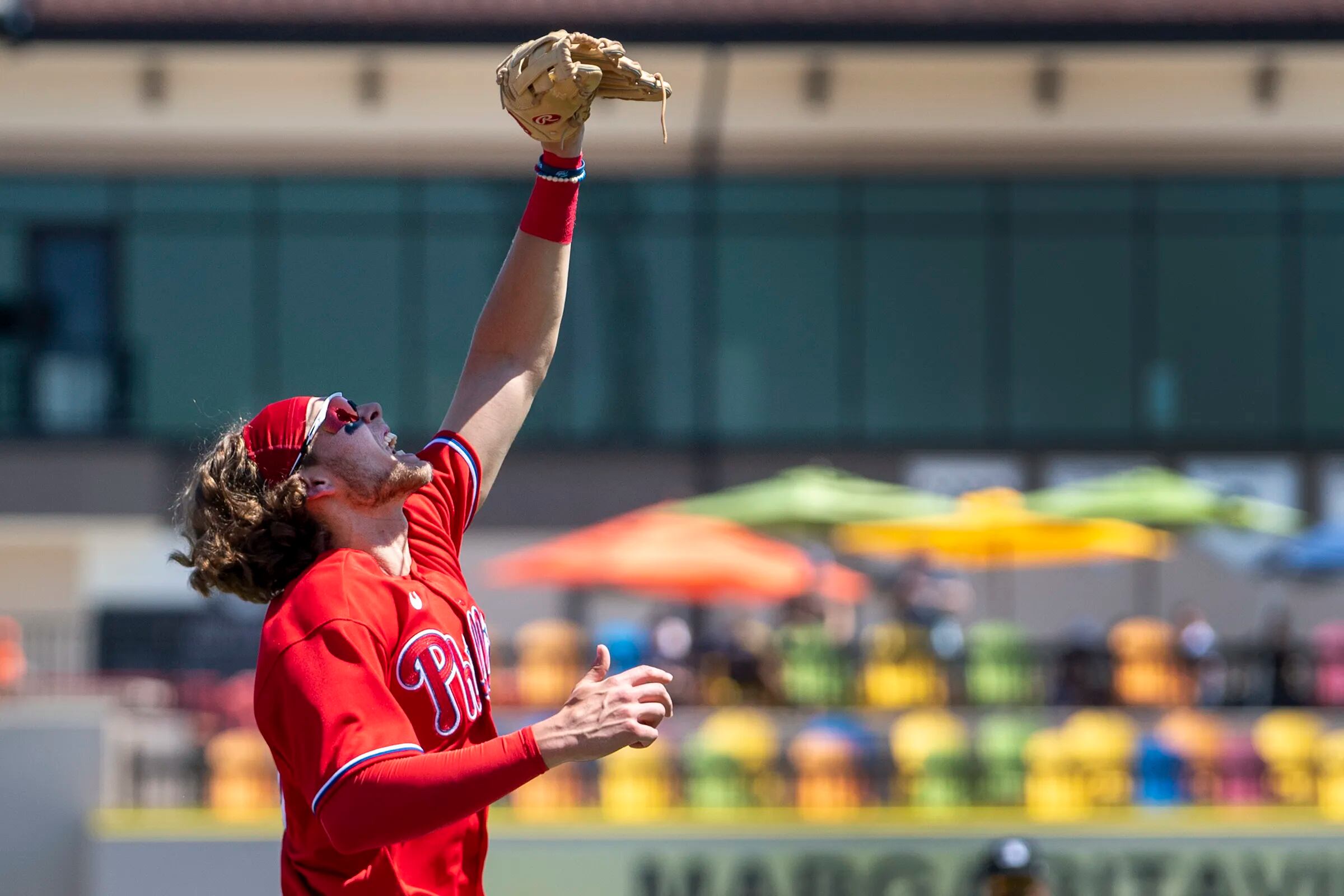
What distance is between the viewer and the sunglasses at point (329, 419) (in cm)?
312

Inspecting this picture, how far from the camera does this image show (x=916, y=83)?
21891mm

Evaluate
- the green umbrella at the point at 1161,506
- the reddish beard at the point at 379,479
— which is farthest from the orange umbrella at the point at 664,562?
the reddish beard at the point at 379,479

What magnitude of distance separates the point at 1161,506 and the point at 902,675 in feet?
10.8

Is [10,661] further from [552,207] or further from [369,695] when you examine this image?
[369,695]

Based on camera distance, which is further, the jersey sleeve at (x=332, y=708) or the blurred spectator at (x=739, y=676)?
the blurred spectator at (x=739, y=676)

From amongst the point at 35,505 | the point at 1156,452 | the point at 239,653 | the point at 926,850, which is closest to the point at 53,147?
the point at 35,505

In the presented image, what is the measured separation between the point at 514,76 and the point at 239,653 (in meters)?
15.9

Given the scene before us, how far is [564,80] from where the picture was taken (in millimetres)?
3287

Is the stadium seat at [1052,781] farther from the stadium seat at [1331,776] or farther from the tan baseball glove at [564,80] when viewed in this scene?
the tan baseball glove at [564,80]

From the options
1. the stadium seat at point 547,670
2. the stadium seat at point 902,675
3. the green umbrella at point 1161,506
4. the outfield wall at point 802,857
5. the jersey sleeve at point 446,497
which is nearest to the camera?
the jersey sleeve at point 446,497

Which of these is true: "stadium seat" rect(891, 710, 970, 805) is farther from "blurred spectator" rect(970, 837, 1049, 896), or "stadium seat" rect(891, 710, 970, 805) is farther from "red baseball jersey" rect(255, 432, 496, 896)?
"red baseball jersey" rect(255, 432, 496, 896)

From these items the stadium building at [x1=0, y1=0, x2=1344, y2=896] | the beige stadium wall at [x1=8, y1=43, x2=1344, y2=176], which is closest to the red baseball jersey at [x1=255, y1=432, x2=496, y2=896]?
the beige stadium wall at [x1=8, y1=43, x2=1344, y2=176]

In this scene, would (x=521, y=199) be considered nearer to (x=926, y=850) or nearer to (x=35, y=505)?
(x=35, y=505)

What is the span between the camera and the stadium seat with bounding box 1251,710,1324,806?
12523mm
